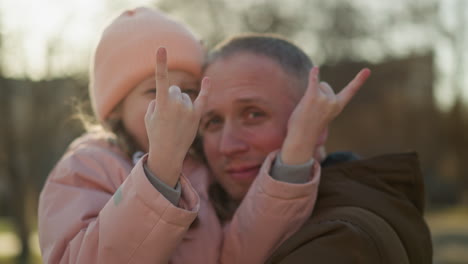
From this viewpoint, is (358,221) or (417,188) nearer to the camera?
(358,221)

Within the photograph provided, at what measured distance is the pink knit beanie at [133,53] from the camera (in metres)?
2.84

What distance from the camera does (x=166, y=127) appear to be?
192cm

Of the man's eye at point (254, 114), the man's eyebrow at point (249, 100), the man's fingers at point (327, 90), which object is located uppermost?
the man's fingers at point (327, 90)

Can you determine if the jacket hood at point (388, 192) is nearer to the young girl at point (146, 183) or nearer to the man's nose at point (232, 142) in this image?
the young girl at point (146, 183)

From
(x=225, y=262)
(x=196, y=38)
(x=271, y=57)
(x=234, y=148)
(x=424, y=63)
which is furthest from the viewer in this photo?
(x=424, y=63)

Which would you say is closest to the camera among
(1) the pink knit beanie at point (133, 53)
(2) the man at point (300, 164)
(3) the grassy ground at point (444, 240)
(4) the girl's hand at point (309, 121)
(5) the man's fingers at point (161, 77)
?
(5) the man's fingers at point (161, 77)

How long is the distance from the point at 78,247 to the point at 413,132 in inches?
787

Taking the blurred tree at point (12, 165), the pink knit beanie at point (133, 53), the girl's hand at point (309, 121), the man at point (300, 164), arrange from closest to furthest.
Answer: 1. the man at point (300, 164)
2. the girl's hand at point (309, 121)
3. the pink knit beanie at point (133, 53)
4. the blurred tree at point (12, 165)

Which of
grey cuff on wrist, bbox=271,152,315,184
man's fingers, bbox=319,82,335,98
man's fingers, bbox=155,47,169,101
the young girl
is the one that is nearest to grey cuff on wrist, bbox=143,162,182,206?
the young girl

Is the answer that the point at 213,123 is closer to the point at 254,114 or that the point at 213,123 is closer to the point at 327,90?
the point at 254,114

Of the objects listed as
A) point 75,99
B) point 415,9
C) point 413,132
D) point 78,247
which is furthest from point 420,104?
point 78,247

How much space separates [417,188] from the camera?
2641 mm

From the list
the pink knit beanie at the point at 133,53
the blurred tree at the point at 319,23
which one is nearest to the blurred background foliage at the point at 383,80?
the blurred tree at the point at 319,23

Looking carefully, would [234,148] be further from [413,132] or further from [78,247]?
[413,132]
